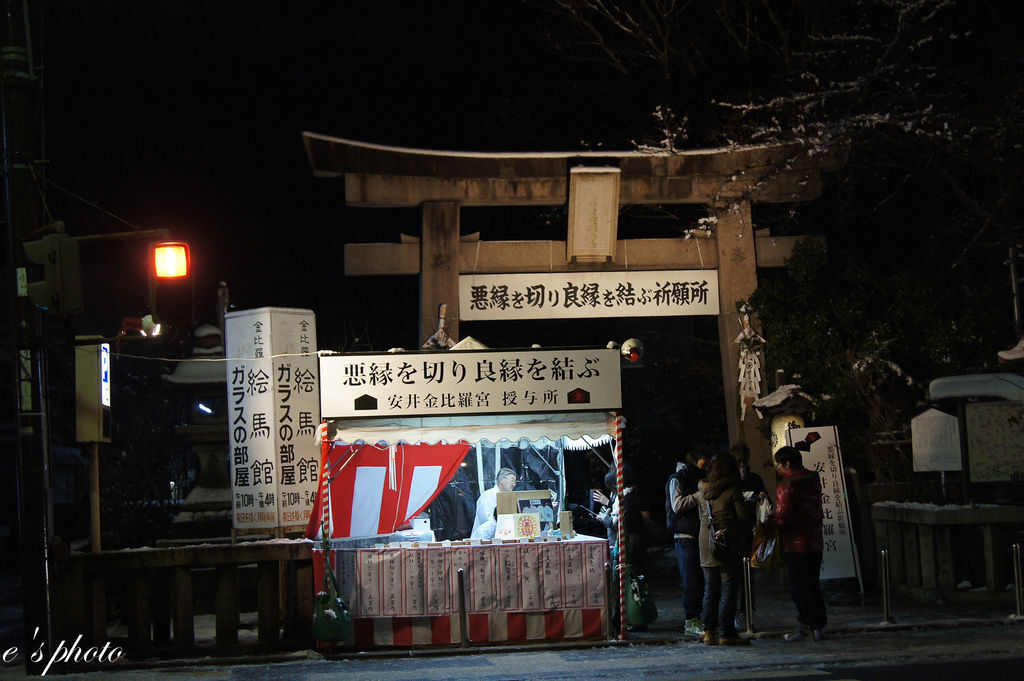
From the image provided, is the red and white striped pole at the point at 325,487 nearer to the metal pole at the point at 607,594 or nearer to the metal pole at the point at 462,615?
the metal pole at the point at 462,615

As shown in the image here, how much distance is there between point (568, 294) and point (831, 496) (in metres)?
4.46

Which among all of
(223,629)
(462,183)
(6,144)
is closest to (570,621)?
(223,629)

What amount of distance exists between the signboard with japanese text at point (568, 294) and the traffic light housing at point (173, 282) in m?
4.40

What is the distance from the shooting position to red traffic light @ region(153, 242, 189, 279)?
10.2m

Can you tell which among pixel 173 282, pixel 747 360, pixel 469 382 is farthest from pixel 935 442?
pixel 173 282

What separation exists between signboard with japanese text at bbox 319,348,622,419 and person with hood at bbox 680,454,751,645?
4.56ft

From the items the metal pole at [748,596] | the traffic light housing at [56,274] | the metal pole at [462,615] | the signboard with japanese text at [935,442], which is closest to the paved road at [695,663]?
the metal pole at [462,615]

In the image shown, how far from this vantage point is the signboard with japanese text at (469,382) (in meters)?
10.4

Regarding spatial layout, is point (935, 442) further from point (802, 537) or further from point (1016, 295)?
point (802, 537)

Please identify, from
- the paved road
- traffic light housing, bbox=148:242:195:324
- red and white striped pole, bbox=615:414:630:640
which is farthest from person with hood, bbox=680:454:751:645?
traffic light housing, bbox=148:242:195:324

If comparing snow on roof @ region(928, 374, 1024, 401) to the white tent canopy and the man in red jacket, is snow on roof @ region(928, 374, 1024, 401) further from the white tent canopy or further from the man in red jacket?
the white tent canopy

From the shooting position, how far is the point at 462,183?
13.9 metres

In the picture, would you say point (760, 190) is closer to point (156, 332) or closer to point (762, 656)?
point (762, 656)

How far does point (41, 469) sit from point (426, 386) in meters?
3.85
